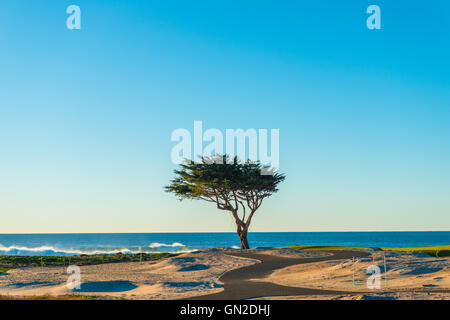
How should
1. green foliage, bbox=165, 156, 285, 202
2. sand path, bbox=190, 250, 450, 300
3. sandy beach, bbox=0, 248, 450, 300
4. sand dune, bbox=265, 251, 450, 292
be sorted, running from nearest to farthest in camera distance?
sand path, bbox=190, 250, 450, 300 < sandy beach, bbox=0, 248, 450, 300 < sand dune, bbox=265, 251, 450, 292 < green foliage, bbox=165, 156, 285, 202

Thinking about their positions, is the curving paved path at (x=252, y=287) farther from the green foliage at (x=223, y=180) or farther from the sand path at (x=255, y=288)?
the green foliage at (x=223, y=180)

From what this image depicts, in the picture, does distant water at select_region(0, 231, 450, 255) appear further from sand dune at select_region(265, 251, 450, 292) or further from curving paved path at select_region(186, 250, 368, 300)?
sand dune at select_region(265, 251, 450, 292)

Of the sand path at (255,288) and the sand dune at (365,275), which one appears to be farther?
the sand dune at (365,275)

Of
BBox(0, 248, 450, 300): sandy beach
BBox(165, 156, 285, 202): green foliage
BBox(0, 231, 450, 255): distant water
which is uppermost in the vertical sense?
BBox(165, 156, 285, 202): green foliage

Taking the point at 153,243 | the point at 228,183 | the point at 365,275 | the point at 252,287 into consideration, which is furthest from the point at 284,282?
the point at 153,243

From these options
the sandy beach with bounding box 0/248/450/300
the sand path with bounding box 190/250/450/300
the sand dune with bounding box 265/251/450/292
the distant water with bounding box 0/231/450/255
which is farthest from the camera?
the distant water with bounding box 0/231/450/255

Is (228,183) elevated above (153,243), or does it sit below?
above

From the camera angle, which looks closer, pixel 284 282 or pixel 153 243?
pixel 284 282

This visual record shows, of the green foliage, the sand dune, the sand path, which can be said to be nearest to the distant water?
the green foliage

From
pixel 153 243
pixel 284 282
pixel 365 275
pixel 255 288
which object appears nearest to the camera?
pixel 255 288

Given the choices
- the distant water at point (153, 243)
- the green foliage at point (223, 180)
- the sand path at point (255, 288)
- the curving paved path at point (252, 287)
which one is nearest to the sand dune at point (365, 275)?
the sand path at point (255, 288)

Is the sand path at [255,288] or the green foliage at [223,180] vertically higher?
the green foliage at [223,180]

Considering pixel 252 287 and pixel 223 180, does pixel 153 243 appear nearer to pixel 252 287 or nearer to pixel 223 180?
pixel 223 180
